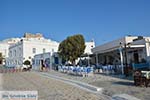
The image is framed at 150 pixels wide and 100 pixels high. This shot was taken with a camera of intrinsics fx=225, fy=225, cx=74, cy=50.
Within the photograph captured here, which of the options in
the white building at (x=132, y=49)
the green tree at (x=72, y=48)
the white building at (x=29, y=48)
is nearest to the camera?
the white building at (x=132, y=49)

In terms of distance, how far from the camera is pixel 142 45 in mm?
21828

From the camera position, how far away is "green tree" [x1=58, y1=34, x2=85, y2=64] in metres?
36.2

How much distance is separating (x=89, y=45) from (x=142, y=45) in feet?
131

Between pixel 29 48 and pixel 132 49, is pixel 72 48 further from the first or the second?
pixel 29 48

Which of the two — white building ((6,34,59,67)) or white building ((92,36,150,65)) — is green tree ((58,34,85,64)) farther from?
white building ((6,34,59,67))

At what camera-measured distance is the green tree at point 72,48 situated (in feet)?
119

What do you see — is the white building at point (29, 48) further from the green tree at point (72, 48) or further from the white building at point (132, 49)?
the white building at point (132, 49)

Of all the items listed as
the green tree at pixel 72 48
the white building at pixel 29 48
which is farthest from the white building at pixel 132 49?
the white building at pixel 29 48

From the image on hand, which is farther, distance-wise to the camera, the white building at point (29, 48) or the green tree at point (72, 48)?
the white building at point (29, 48)

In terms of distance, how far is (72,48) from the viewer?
36219 millimetres

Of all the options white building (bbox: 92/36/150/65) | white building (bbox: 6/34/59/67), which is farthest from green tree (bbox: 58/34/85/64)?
white building (bbox: 6/34/59/67)

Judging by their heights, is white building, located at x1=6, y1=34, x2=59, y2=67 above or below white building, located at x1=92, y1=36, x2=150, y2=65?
above

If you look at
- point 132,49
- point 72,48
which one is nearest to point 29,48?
point 72,48

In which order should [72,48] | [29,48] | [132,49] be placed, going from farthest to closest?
[29,48] < [72,48] < [132,49]
